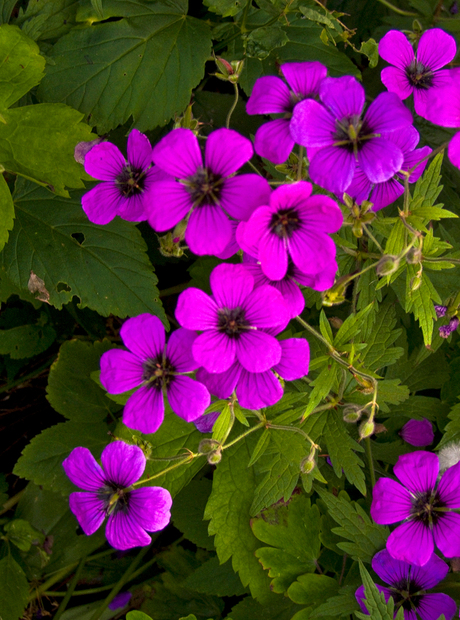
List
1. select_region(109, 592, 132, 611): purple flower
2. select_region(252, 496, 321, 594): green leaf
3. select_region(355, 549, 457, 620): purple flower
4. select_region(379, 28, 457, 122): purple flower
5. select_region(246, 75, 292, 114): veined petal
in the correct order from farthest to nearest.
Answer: select_region(109, 592, 132, 611): purple flower < select_region(252, 496, 321, 594): green leaf < select_region(355, 549, 457, 620): purple flower < select_region(379, 28, 457, 122): purple flower < select_region(246, 75, 292, 114): veined petal

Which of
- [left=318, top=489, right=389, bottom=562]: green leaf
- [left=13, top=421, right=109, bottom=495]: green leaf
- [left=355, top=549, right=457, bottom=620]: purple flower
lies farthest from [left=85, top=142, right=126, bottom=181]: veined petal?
[left=355, top=549, right=457, bottom=620]: purple flower

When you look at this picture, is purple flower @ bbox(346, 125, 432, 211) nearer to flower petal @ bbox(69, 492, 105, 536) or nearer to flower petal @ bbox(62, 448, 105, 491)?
flower petal @ bbox(62, 448, 105, 491)

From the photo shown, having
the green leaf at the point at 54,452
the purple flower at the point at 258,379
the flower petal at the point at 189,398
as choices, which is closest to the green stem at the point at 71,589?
the green leaf at the point at 54,452

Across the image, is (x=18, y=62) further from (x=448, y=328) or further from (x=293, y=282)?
(x=448, y=328)

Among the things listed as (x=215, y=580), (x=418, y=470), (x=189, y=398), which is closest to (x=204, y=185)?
(x=189, y=398)

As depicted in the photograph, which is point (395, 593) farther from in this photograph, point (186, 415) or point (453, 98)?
point (453, 98)

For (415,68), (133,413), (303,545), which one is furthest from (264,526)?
(415,68)
